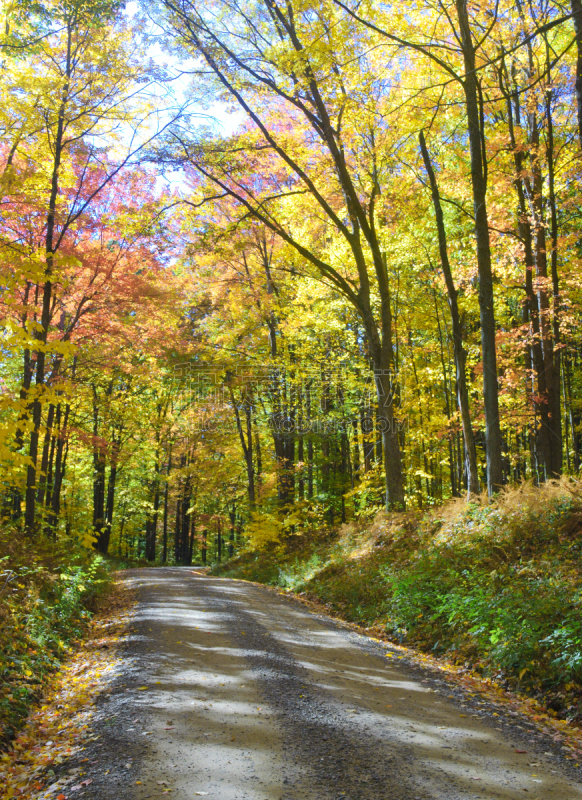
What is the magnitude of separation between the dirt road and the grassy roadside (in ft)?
2.50

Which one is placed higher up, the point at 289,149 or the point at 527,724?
the point at 289,149

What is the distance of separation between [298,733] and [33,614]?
4140 millimetres

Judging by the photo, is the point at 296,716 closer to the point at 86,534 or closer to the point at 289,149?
the point at 86,534

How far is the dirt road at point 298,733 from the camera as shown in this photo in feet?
11.0

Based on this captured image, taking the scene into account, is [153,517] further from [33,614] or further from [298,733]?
[298,733]

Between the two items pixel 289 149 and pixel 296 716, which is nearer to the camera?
pixel 296 716

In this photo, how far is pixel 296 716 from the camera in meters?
4.48

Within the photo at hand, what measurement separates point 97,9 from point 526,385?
39.6 feet

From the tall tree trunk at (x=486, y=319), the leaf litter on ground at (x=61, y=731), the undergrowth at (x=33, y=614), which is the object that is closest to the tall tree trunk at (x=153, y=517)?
the undergrowth at (x=33, y=614)

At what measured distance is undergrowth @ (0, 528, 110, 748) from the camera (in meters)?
4.89

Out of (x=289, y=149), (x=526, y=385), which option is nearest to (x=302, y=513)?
(x=526, y=385)

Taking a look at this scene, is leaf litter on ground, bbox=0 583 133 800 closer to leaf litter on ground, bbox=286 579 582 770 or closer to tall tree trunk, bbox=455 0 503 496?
leaf litter on ground, bbox=286 579 582 770

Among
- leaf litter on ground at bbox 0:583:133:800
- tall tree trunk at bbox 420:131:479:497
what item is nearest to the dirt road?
leaf litter on ground at bbox 0:583:133:800

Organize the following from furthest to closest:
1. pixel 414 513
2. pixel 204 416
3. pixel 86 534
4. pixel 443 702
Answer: pixel 204 416 < pixel 414 513 < pixel 86 534 < pixel 443 702
